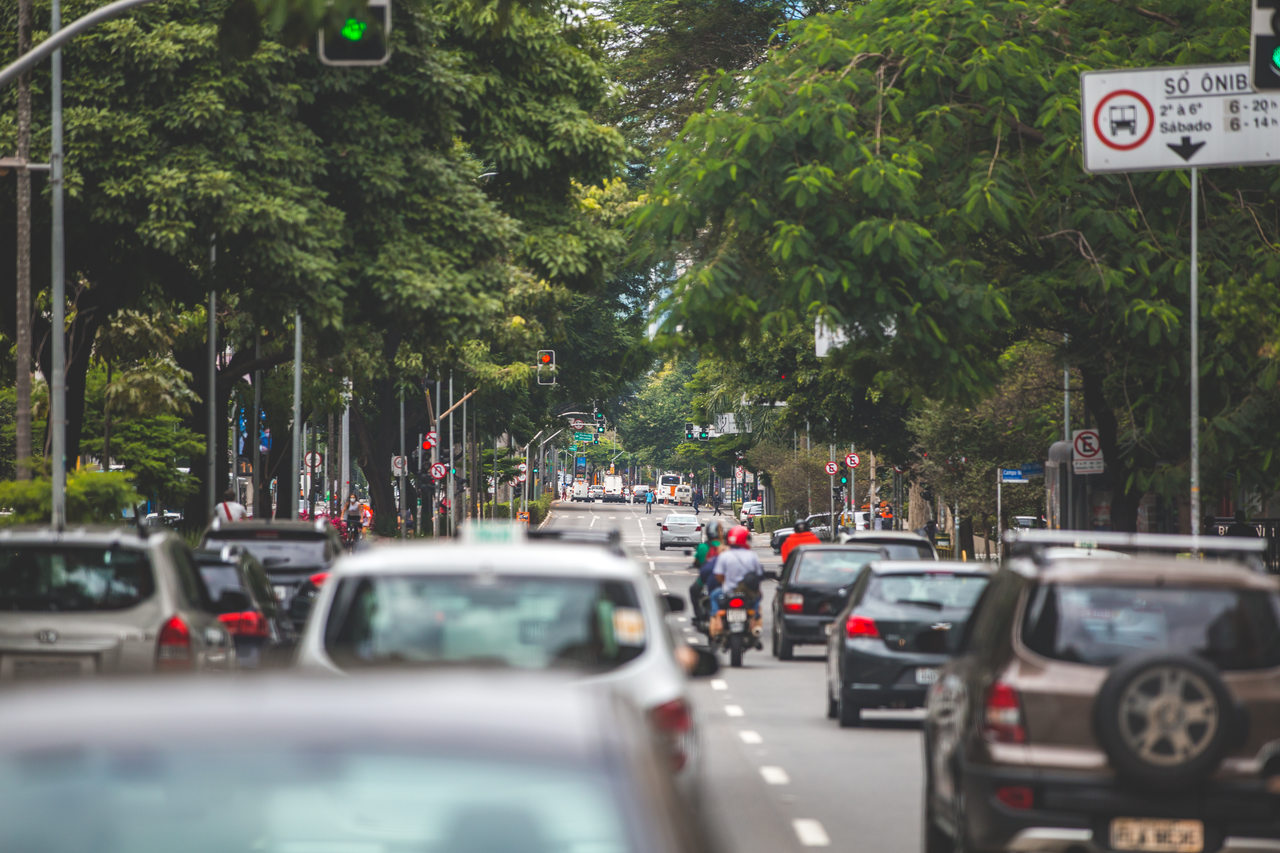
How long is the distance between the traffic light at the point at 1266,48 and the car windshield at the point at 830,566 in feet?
41.5

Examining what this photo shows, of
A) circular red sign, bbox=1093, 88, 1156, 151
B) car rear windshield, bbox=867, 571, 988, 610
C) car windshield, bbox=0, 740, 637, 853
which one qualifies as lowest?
car rear windshield, bbox=867, 571, 988, 610

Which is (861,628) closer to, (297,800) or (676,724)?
(676,724)

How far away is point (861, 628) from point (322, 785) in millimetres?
13809

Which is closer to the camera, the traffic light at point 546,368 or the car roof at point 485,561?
the car roof at point 485,561

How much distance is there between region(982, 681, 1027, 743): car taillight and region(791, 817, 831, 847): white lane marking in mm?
2195

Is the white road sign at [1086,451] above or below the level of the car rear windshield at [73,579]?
above

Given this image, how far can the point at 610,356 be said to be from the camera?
219 feet

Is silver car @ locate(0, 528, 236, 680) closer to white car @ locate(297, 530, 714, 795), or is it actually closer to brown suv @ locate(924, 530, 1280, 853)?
white car @ locate(297, 530, 714, 795)

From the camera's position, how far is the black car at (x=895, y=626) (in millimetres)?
16578

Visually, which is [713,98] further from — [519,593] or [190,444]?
[519,593]

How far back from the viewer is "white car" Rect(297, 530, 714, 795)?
7316mm

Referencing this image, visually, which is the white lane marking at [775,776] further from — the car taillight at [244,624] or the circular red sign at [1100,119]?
the circular red sign at [1100,119]

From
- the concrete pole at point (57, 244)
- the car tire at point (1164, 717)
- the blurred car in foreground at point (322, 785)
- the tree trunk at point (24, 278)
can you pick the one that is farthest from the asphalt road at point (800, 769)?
the tree trunk at point (24, 278)

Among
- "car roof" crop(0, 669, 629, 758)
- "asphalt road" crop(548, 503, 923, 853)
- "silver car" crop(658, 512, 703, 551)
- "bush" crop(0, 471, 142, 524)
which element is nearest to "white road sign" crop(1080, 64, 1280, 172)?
"asphalt road" crop(548, 503, 923, 853)
